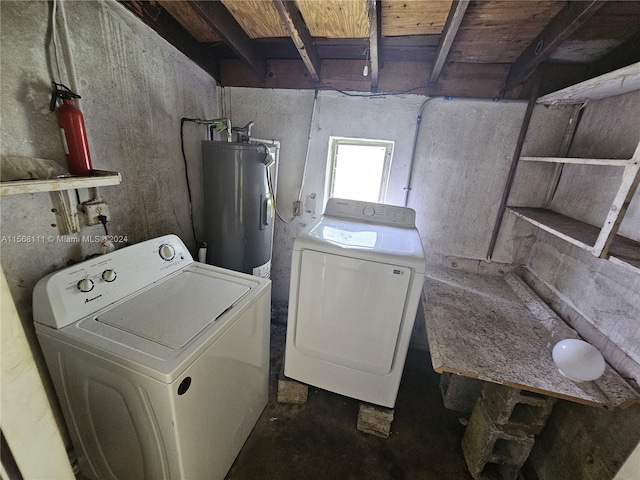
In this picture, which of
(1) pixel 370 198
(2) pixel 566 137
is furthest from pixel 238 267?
(2) pixel 566 137

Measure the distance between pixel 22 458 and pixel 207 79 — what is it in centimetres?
236

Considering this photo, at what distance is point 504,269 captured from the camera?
2.16m

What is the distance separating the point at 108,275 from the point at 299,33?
62.8 inches

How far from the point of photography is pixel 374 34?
1442 mm

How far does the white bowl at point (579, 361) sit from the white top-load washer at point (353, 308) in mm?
681

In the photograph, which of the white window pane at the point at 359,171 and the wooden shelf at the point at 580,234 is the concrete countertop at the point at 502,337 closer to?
the wooden shelf at the point at 580,234

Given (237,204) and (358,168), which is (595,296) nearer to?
(358,168)

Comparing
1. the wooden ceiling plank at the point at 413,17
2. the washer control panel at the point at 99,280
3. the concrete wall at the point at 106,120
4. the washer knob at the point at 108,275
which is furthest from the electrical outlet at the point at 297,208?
the washer knob at the point at 108,275

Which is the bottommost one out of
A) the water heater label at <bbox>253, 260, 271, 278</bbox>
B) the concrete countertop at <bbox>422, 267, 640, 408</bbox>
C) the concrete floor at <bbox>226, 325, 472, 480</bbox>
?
the concrete floor at <bbox>226, 325, 472, 480</bbox>

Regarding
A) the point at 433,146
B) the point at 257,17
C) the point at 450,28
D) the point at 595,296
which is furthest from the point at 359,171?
the point at 595,296

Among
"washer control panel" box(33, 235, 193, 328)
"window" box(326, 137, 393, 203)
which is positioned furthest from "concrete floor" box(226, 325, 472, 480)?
"window" box(326, 137, 393, 203)

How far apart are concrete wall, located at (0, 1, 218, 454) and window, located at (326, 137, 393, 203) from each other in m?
1.10

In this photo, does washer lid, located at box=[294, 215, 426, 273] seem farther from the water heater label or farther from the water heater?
the water heater label

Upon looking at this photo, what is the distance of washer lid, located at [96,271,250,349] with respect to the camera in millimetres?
1019
